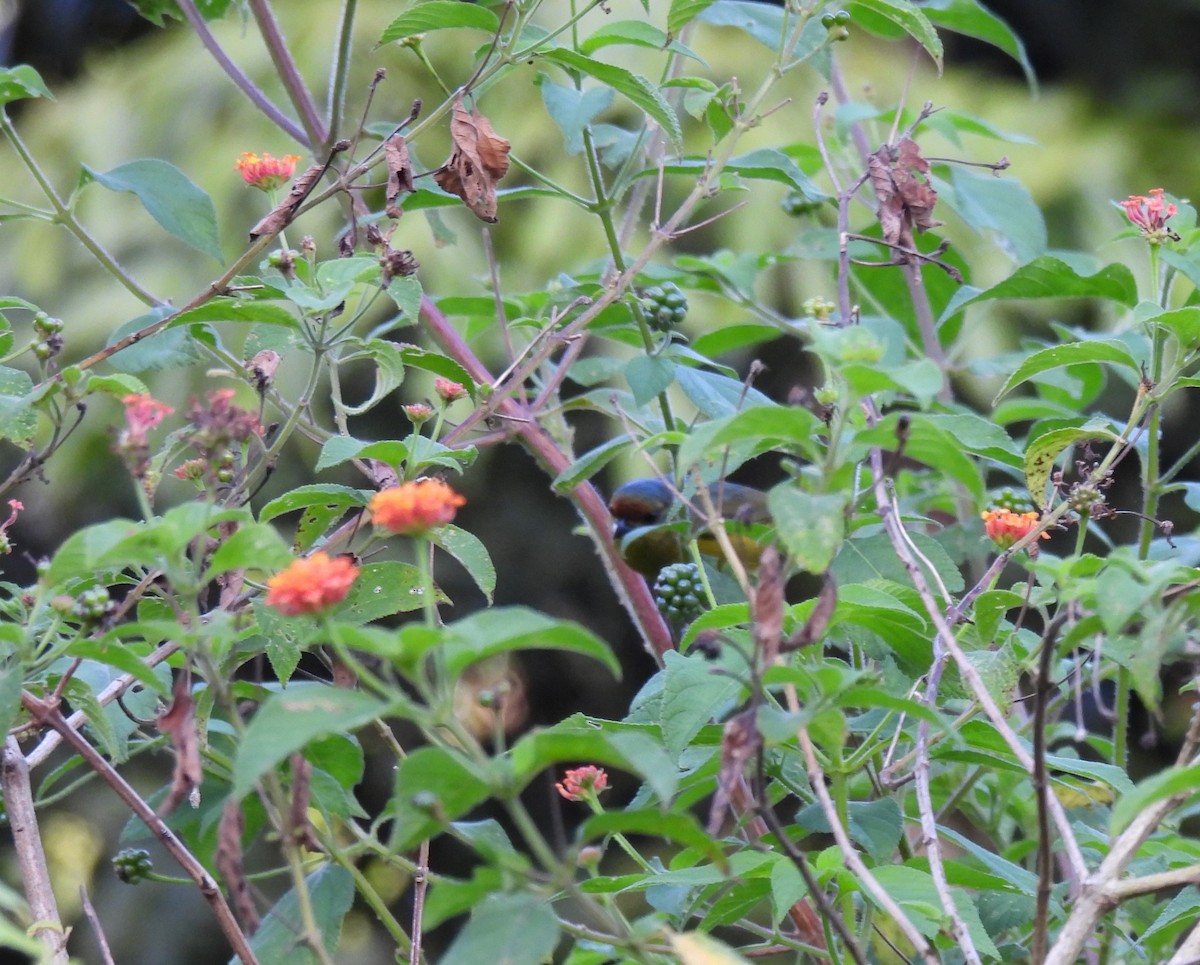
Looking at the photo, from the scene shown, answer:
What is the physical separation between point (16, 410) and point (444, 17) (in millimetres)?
312

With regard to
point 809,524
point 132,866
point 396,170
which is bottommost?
point 132,866

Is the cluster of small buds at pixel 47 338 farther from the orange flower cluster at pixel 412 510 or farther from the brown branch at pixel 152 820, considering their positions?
the orange flower cluster at pixel 412 510

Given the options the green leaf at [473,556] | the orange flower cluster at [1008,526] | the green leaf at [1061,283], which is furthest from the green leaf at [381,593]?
the green leaf at [1061,283]

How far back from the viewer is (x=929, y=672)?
625 mm

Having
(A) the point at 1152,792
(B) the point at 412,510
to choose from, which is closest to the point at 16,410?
(B) the point at 412,510

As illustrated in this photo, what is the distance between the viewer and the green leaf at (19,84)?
71cm

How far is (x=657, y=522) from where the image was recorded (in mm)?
844

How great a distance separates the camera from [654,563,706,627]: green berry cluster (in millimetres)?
793

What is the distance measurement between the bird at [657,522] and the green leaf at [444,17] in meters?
0.28

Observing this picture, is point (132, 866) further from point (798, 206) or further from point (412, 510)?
point (798, 206)

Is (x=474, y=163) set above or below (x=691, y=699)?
above

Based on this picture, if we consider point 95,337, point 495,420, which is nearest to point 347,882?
point 495,420

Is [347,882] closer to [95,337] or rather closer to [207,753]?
[207,753]

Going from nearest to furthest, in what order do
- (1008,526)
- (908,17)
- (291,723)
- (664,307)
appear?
(291,723), (1008,526), (908,17), (664,307)
